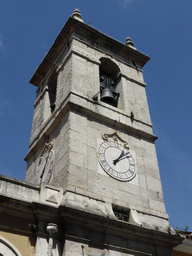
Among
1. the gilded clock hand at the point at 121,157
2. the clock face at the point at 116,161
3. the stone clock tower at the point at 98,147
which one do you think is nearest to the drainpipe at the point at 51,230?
the stone clock tower at the point at 98,147

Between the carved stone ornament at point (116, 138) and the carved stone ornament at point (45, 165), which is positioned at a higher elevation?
the carved stone ornament at point (116, 138)

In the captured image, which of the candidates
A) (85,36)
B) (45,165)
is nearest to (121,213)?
(45,165)

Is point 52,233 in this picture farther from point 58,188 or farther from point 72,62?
point 72,62

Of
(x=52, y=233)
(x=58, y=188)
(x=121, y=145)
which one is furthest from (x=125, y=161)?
(x=52, y=233)

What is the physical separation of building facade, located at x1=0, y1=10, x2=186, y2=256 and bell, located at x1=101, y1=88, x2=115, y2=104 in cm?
6

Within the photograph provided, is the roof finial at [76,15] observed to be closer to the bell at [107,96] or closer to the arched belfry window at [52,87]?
the arched belfry window at [52,87]

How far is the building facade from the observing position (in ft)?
39.6

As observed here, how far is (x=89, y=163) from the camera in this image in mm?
14648

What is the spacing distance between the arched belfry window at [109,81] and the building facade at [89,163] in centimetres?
6

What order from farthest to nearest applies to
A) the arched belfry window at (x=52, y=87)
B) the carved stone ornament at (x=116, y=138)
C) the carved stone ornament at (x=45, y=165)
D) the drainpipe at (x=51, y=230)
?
1. the arched belfry window at (x=52, y=87)
2. the carved stone ornament at (x=116, y=138)
3. the carved stone ornament at (x=45, y=165)
4. the drainpipe at (x=51, y=230)

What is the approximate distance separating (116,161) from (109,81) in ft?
19.6

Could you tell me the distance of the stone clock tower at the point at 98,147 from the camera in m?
12.8

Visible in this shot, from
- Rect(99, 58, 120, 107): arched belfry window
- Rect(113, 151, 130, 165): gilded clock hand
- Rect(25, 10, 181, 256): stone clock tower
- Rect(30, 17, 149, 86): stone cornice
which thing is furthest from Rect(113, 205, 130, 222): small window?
Rect(30, 17, 149, 86): stone cornice

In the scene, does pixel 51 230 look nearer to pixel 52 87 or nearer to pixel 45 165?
pixel 45 165
